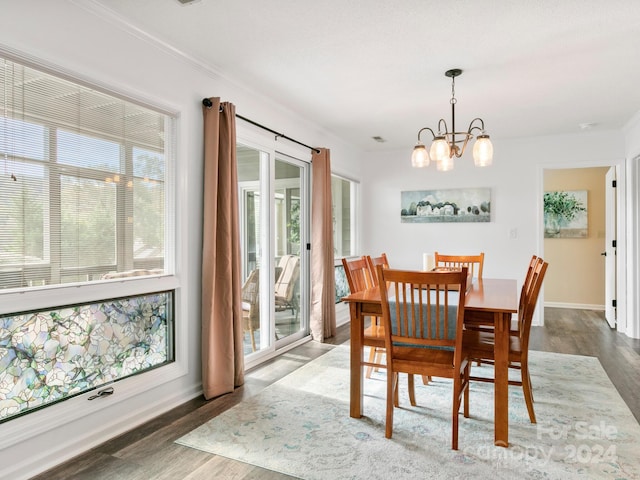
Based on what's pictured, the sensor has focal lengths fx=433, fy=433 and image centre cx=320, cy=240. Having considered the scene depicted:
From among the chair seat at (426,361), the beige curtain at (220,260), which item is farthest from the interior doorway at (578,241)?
the beige curtain at (220,260)

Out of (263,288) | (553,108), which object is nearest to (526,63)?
(553,108)

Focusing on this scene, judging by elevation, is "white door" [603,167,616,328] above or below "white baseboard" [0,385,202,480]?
above

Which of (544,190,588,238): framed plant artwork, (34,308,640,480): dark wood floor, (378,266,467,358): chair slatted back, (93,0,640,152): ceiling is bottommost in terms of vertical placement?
(34,308,640,480): dark wood floor

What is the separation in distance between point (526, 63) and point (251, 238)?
102 inches

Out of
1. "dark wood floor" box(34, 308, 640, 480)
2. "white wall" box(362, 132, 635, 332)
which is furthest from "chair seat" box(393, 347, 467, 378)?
"white wall" box(362, 132, 635, 332)

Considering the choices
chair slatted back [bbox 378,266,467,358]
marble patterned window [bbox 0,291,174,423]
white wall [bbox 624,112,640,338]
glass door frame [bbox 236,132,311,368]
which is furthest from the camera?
white wall [bbox 624,112,640,338]

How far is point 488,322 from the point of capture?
2650mm

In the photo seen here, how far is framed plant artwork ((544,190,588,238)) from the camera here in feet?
21.2

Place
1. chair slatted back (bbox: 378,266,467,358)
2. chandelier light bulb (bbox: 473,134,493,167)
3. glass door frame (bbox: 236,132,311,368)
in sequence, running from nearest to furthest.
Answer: chair slatted back (bbox: 378,266,467,358) → chandelier light bulb (bbox: 473,134,493,167) → glass door frame (bbox: 236,132,311,368)

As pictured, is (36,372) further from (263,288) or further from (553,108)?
(553,108)

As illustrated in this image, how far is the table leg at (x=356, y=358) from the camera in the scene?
2.66 metres

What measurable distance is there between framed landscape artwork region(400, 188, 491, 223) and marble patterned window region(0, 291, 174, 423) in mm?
4025

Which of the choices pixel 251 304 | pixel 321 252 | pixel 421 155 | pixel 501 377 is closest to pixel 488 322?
pixel 501 377

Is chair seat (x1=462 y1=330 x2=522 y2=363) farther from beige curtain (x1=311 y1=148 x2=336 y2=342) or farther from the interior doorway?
the interior doorway
